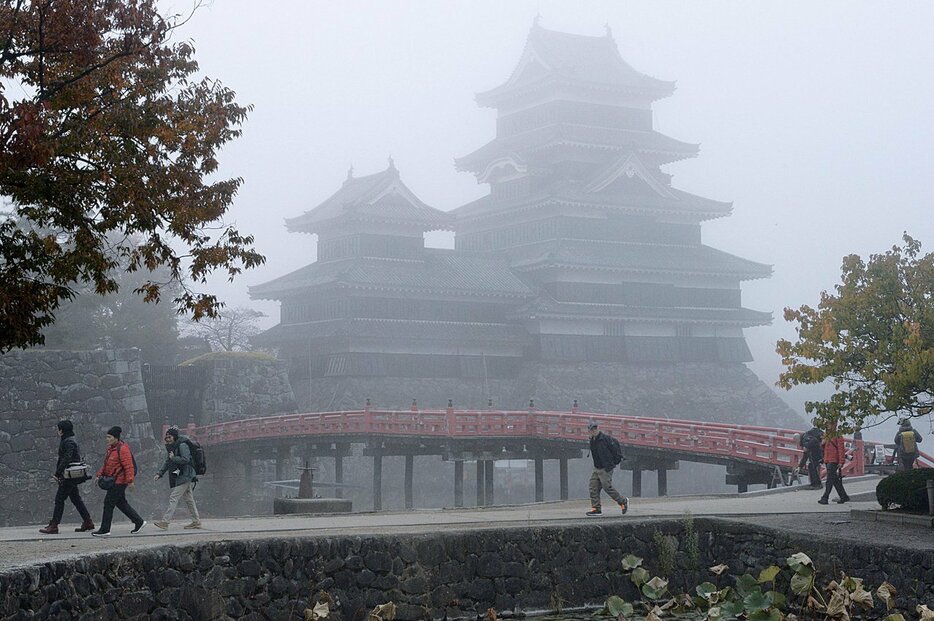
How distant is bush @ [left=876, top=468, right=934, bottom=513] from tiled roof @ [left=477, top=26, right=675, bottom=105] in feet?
140

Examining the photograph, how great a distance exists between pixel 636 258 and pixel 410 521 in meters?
37.9

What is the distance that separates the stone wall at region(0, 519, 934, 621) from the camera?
32.7 ft

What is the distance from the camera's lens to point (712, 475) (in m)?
46.5

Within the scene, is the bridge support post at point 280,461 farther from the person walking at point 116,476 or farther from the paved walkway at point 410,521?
the person walking at point 116,476

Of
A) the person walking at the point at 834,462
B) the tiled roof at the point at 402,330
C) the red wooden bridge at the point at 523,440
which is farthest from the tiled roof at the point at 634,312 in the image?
the person walking at the point at 834,462

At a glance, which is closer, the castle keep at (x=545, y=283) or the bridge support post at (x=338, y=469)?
the bridge support post at (x=338, y=469)

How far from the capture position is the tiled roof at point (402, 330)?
45406mm

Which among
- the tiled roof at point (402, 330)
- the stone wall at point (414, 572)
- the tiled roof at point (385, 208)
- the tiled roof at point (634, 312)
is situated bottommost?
the stone wall at point (414, 572)

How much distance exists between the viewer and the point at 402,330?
45969 mm

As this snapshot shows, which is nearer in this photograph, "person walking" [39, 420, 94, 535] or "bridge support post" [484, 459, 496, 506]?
"person walking" [39, 420, 94, 535]

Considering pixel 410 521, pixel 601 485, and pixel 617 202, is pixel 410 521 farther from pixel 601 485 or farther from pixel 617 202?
pixel 617 202

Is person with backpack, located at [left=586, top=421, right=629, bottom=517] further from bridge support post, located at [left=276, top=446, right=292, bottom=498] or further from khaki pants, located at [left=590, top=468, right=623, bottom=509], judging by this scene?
bridge support post, located at [left=276, top=446, right=292, bottom=498]

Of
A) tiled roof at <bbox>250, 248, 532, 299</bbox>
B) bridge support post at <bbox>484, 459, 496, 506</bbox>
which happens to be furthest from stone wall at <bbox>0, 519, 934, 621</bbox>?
tiled roof at <bbox>250, 248, 532, 299</bbox>

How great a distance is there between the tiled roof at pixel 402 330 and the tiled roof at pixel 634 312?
1.12 m
